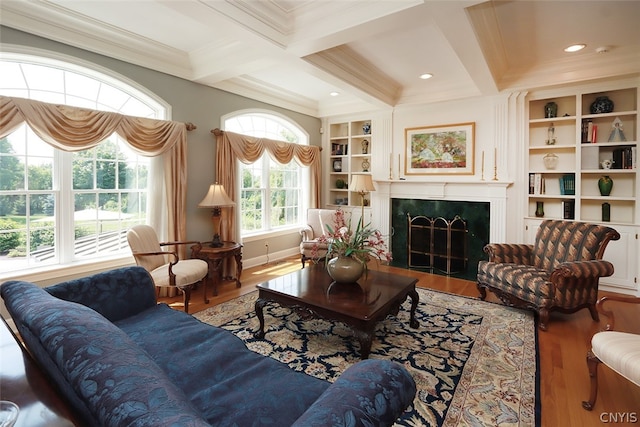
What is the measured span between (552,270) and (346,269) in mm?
2289

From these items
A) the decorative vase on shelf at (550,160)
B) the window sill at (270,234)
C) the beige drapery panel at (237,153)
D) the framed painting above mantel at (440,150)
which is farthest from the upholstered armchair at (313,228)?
the decorative vase on shelf at (550,160)

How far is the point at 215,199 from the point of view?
3941 mm

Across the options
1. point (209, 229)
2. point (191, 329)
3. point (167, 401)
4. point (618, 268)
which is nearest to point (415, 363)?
point (191, 329)

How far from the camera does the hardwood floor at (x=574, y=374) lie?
1.85 m

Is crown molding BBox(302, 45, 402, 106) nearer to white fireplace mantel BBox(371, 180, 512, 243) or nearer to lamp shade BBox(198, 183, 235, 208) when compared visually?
white fireplace mantel BBox(371, 180, 512, 243)

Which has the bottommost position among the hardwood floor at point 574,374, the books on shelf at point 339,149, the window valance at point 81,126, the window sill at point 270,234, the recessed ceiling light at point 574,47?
the hardwood floor at point 574,374

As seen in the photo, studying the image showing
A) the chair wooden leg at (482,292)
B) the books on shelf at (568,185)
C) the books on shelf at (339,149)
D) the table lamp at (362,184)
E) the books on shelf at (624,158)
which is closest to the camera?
the chair wooden leg at (482,292)

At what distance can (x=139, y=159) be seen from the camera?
3768 mm

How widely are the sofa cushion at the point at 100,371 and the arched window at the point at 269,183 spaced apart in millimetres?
3698

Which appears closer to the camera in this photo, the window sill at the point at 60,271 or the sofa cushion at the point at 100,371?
the sofa cushion at the point at 100,371

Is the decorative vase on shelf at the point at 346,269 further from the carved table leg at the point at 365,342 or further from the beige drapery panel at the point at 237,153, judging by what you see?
the beige drapery panel at the point at 237,153

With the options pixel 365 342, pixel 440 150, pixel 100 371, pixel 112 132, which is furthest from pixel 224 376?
pixel 440 150

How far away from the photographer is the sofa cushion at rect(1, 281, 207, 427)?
0.75 meters

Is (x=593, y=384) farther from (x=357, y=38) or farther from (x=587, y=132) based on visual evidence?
(x=587, y=132)
